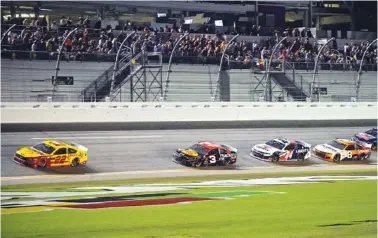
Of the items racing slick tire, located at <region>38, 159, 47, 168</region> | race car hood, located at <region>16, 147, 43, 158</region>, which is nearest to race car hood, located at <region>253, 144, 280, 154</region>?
racing slick tire, located at <region>38, 159, 47, 168</region>

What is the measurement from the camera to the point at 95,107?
2683 centimetres

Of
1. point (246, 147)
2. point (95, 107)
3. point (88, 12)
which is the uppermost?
point (88, 12)

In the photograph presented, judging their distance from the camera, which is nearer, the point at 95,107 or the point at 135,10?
the point at 95,107

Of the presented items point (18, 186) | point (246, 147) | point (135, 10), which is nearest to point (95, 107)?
point (246, 147)

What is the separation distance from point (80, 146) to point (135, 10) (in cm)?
1452

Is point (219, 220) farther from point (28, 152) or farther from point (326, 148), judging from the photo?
point (326, 148)

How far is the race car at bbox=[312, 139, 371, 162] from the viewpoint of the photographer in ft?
89.9

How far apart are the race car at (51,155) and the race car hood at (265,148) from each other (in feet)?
21.8

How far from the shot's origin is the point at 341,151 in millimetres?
27500

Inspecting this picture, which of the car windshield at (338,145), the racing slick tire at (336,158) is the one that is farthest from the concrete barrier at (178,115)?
the racing slick tire at (336,158)

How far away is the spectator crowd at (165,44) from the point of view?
1086 inches

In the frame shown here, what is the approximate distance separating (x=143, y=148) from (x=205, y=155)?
2.38 meters

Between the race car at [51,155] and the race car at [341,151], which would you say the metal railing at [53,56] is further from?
the race car at [341,151]

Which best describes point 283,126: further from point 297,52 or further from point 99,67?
point 99,67
